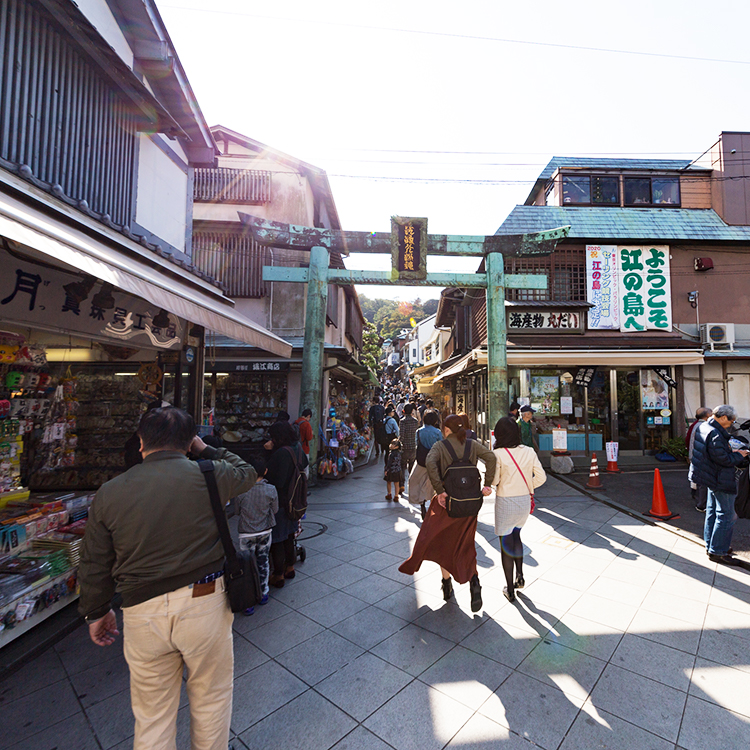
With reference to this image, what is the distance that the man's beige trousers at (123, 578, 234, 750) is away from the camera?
198cm

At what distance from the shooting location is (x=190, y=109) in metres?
7.15

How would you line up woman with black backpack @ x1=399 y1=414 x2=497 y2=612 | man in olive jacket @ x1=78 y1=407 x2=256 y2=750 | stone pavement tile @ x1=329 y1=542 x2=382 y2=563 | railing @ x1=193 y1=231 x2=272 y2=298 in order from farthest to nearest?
1. railing @ x1=193 y1=231 x2=272 y2=298
2. stone pavement tile @ x1=329 y1=542 x2=382 y2=563
3. woman with black backpack @ x1=399 y1=414 x2=497 y2=612
4. man in olive jacket @ x1=78 y1=407 x2=256 y2=750

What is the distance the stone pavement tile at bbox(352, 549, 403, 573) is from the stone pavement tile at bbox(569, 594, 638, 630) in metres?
2.21

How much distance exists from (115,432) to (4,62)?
5.90 m

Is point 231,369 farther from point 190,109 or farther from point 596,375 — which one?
point 596,375

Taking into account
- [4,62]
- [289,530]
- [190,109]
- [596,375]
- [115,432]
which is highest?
[190,109]

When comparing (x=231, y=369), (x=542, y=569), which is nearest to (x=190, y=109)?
(x=231, y=369)

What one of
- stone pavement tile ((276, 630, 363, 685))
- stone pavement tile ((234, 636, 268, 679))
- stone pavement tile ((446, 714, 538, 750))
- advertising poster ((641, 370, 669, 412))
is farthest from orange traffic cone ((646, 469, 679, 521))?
stone pavement tile ((234, 636, 268, 679))

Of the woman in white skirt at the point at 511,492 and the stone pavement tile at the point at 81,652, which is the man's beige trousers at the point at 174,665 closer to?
the stone pavement tile at the point at 81,652

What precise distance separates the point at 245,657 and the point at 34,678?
166 centimetres

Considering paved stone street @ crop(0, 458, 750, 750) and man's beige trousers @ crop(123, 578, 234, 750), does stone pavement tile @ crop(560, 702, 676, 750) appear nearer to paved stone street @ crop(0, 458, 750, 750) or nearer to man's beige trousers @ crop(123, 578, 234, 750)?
paved stone street @ crop(0, 458, 750, 750)

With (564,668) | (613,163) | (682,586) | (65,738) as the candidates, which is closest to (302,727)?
(65,738)

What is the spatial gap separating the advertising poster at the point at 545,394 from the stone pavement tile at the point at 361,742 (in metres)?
11.4

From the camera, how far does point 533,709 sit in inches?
109
